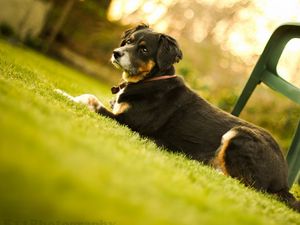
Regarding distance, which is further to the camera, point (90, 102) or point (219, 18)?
point (219, 18)

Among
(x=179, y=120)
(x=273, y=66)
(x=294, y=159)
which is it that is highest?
(x=273, y=66)

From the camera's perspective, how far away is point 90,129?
3758 millimetres

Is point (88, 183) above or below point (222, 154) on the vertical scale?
above

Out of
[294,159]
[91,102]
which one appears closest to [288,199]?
[294,159]

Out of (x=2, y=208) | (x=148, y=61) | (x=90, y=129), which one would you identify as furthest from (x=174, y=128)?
(x=2, y=208)

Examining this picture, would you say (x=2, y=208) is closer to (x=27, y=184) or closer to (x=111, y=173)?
(x=27, y=184)

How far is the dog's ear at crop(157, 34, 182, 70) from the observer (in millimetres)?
5758

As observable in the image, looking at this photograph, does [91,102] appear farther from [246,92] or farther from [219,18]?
[219,18]

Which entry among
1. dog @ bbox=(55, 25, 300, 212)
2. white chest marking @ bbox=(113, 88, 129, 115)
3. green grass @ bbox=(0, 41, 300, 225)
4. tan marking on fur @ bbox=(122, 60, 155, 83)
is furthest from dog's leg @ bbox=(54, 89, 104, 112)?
green grass @ bbox=(0, 41, 300, 225)

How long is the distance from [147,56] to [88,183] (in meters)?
3.81

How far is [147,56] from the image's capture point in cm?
584

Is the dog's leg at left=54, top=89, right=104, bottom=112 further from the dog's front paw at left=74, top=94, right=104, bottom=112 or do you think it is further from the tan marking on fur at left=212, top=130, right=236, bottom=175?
the tan marking on fur at left=212, top=130, right=236, bottom=175

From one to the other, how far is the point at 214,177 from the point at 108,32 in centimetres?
1613

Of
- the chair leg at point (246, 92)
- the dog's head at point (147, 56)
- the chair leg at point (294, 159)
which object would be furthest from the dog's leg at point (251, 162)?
the chair leg at point (246, 92)
